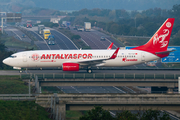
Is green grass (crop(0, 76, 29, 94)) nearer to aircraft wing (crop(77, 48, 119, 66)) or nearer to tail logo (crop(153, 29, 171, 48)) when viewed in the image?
aircraft wing (crop(77, 48, 119, 66))

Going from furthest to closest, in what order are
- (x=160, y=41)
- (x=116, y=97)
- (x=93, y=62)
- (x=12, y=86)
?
1. (x=160, y=41)
2. (x=93, y=62)
3. (x=12, y=86)
4. (x=116, y=97)

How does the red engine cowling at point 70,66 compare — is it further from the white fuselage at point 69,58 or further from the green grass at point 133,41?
the green grass at point 133,41

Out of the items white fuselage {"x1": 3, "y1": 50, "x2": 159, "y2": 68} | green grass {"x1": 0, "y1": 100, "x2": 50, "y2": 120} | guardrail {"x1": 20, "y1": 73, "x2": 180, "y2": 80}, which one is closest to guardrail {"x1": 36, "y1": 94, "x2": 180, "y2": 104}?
green grass {"x1": 0, "y1": 100, "x2": 50, "y2": 120}

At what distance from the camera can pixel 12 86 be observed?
47.8 m

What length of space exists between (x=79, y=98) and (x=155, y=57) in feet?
75.8

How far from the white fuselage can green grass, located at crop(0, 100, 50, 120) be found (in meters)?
17.5

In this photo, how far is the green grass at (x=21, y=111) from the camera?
1362 inches

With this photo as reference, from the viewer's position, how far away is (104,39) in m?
170

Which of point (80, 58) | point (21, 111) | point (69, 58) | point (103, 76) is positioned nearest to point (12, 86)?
point (69, 58)

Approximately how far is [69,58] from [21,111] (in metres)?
20.8

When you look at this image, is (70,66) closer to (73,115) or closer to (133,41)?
(73,115)

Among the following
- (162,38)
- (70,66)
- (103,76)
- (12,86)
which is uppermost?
(162,38)

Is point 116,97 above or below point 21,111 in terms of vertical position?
above

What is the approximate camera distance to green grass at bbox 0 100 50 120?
1362 inches
